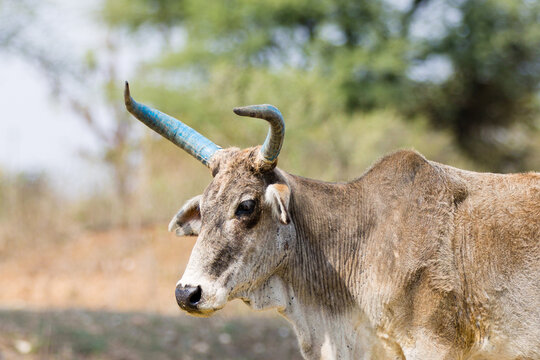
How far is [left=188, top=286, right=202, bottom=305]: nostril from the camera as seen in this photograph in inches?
169

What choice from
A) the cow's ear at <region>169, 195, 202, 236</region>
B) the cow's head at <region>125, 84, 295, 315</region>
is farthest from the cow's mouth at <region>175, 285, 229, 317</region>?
the cow's ear at <region>169, 195, 202, 236</region>

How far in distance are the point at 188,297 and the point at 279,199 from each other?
0.88 metres

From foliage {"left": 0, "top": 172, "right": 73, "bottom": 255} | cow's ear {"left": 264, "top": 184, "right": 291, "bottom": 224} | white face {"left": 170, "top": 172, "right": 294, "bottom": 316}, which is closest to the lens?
white face {"left": 170, "top": 172, "right": 294, "bottom": 316}

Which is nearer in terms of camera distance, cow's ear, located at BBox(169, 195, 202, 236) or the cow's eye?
the cow's eye

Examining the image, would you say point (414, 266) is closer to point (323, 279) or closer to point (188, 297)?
point (323, 279)

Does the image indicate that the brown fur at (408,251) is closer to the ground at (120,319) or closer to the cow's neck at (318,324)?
the cow's neck at (318,324)

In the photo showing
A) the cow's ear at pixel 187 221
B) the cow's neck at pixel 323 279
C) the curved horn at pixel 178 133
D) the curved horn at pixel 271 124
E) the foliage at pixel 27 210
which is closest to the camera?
the curved horn at pixel 271 124

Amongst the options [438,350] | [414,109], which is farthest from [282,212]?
[414,109]

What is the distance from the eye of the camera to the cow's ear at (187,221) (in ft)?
16.8

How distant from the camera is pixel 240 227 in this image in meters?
4.53

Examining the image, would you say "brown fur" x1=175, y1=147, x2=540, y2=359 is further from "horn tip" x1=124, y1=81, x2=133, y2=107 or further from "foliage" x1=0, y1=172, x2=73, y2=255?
"foliage" x1=0, y1=172, x2=73, y2=255

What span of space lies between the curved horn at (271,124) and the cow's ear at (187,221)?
2.59ft

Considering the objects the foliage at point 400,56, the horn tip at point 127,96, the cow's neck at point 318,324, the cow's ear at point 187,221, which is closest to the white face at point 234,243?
the cow's neck at point 318,324

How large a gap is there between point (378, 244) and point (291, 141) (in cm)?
1386
